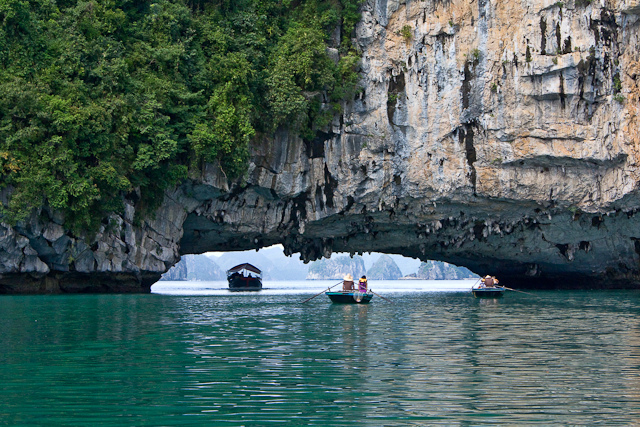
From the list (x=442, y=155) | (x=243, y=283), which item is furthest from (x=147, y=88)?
(x=243, y=283)

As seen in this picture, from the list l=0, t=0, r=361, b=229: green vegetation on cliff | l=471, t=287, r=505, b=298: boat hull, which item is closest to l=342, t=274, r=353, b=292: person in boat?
l=0, t=0, r=361, b=229: green vegetation on cliff

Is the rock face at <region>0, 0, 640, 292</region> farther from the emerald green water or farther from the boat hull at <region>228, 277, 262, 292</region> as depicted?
the boat hull at <region>228, 277, 262, 292</region>

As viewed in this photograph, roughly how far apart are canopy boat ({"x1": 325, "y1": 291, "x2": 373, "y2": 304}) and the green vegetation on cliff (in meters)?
7.52

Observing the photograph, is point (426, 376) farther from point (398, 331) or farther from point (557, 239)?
point (557, 239)

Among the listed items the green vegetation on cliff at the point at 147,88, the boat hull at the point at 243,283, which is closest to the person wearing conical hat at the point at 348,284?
the green vegetation on cliff at the point at 147,88

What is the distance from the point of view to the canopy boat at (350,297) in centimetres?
2453

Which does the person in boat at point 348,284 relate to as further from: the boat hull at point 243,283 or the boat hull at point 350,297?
the boat hull at point 243,283

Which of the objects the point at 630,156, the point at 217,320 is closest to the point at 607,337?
the point at 217,320

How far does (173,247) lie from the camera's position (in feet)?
105

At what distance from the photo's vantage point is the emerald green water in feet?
22.8

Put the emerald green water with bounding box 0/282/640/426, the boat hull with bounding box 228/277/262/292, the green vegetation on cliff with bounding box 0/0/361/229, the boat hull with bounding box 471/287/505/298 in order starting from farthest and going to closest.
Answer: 1. the boat hull with bounding box 228/277/262/292
2. the boat hull with bounding box 471/287/505/298
3. the green vegetation on cliff with bounding box 0/0/361/229
4. the emerald green water with bounding box 0/282/640/426

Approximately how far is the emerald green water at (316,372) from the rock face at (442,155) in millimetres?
14193

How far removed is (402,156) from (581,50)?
8904 millimetres

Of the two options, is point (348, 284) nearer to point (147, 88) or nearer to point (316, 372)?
point (147, 88)
